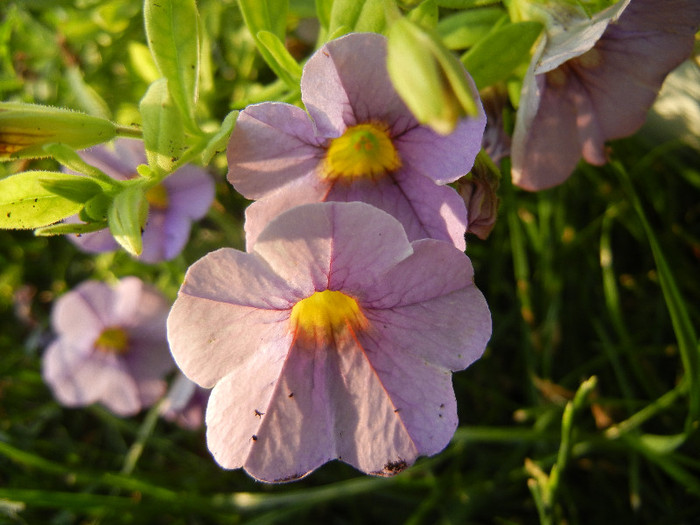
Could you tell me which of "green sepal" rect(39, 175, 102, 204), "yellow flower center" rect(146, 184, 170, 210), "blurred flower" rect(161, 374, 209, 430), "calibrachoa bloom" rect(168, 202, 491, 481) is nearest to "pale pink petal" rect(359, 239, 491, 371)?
"calibrachoa bloom" rect(168, 202, 491, 481)

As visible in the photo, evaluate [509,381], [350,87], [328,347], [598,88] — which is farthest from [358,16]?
[509,381]

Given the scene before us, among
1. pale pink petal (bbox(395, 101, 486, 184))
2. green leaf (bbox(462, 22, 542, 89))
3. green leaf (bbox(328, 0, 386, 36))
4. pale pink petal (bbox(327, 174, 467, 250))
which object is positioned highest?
green leaf (bbox(328, 0, 386, 36))

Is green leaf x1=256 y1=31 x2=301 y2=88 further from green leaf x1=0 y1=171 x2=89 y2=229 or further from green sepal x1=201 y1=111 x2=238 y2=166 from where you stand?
green leaf x1=0 y1=171 x2=89 y2=229

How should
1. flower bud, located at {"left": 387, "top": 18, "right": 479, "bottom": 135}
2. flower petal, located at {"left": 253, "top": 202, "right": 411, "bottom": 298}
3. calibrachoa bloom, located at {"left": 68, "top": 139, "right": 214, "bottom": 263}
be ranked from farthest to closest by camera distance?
calibrachoa bloom, located at {"left": 68, "top": 139, "right": 214, "bottom": 263} < flower petal, located at {"left": 253, "top": 202, "right": 411, "bottom": 298} < flower bud, located at {"left": 387, "top": 18, "right": 479, "bottom": 135}

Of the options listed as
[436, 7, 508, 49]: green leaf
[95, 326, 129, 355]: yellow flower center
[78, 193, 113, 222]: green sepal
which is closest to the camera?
[78, 193, 113, 222]: green sepal

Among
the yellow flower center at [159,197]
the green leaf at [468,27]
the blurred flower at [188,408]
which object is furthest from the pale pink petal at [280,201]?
the blurred flower at [188,408]

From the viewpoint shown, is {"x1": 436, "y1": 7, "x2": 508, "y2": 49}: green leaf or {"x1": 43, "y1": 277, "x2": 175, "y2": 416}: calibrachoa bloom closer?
{"x1": 436, "y1": 7, "x2": 508, "y2": 49}: green leaf

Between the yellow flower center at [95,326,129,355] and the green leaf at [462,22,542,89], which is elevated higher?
the green leaf at [462,22,542,89]
